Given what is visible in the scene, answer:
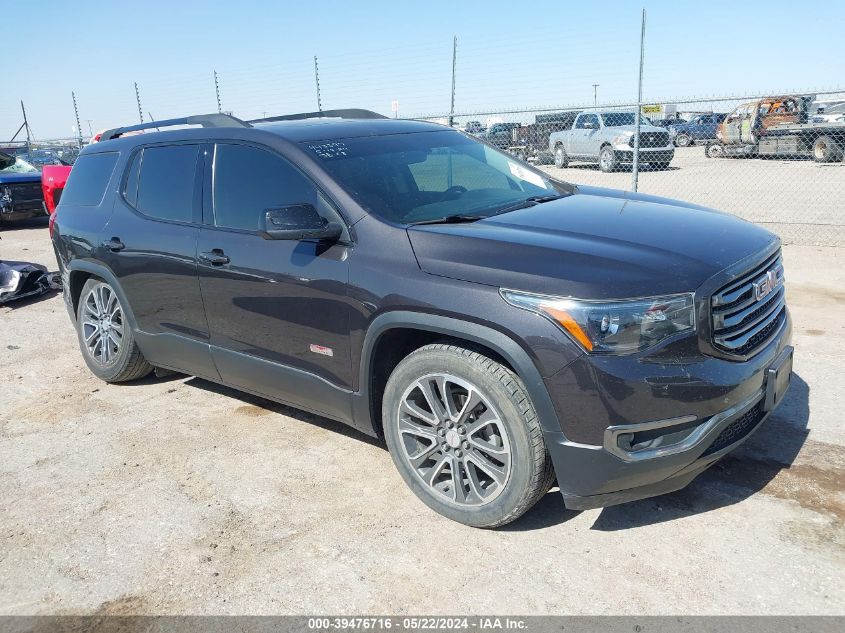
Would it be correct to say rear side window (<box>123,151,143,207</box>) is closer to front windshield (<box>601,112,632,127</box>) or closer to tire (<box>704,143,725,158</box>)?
front windshield (<box>601,112,632,127</box>)

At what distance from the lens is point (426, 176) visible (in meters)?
4.01

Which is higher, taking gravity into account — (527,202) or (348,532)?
(527,202)

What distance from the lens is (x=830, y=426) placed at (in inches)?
157

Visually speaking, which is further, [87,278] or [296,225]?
[87,278]

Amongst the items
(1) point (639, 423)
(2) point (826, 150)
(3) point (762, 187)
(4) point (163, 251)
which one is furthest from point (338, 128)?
(2) point (826, 150)

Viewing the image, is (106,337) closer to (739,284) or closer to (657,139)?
(739,284)

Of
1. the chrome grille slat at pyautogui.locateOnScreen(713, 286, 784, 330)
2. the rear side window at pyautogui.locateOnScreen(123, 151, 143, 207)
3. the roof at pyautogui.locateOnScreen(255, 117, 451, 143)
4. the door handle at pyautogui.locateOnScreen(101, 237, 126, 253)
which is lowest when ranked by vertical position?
the chrome grille slat at pyautogui.locateOnScreen(713, 286, 784, 330)

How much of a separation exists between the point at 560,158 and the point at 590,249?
17.9 m

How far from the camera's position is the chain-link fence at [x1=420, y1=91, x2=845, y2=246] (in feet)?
47.5

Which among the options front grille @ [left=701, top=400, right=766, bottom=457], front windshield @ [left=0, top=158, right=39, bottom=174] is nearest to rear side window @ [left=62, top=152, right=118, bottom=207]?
front grille @ [left=701, top=400, right=766, bottom=457]

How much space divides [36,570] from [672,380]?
108 inches

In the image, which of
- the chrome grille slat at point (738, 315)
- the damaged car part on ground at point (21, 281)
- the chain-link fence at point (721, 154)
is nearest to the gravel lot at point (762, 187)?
the chain-link fence at point (721, 154)

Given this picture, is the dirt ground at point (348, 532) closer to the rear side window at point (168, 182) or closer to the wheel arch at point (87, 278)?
the wheel arch at point (87, 278)

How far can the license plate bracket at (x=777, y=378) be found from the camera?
10.2 feet
